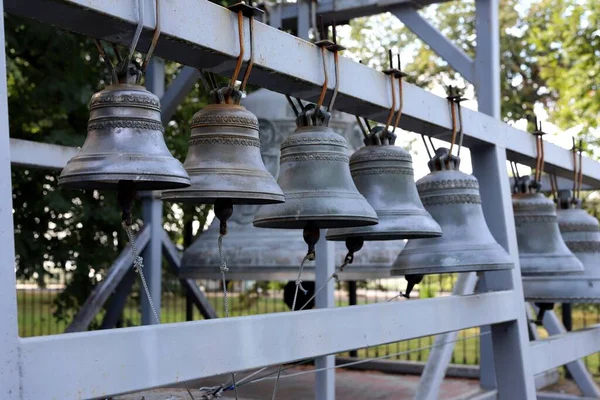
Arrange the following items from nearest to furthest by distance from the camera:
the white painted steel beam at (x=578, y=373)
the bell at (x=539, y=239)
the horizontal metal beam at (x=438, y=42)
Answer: the bell at (x=539, y=239)
the horizontal metal beam at (x=438, y=42)
the white painted steel beam at (x=578, y=373)

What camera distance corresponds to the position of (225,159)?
2838mm

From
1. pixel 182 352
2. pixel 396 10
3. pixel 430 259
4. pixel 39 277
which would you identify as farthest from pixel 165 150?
pixel 39 277

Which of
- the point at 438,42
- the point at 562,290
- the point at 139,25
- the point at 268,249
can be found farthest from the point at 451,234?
the point at 268,249

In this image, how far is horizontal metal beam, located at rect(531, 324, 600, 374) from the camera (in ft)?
15.2

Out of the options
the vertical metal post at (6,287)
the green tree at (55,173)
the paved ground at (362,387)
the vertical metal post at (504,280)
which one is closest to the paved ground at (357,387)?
the paved ground at (362,387)

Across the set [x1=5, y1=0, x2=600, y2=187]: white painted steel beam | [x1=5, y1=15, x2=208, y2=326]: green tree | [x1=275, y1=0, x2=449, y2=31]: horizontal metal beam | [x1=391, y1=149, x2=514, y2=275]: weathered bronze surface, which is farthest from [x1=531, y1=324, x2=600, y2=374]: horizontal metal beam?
[x1=5, y1=15, x2=208, y2=326]: green tree

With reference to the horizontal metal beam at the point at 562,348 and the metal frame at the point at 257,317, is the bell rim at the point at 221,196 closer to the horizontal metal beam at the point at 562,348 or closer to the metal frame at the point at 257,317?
the metal frame at the point at 257,317

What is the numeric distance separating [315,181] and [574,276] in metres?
2.83

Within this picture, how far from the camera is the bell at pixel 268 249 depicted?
6121mm

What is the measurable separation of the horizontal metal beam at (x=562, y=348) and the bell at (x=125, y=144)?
8.83 ft

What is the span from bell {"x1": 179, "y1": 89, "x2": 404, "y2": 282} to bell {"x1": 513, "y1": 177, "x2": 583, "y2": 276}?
151 centimetres

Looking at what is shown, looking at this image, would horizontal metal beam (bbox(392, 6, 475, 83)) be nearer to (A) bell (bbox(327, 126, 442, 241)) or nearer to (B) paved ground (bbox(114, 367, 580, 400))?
(A) bell (bbox(327, 126, 442, 241))

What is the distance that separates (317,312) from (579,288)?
308cm

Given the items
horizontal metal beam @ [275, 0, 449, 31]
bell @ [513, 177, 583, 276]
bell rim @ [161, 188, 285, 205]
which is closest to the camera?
bell rim @ [161, 188, 285, 205]
